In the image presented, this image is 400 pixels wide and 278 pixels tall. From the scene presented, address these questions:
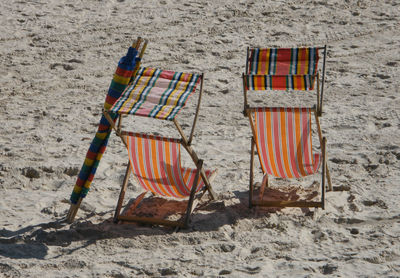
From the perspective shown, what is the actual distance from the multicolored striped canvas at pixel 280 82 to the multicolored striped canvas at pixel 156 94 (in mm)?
418

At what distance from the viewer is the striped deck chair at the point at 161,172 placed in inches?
179

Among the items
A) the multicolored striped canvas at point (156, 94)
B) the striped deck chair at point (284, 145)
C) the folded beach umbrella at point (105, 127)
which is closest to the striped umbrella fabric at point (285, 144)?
the striped deck chair at point (284, 145)

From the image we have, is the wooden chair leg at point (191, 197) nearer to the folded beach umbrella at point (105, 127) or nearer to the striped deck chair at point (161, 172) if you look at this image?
the striped deck chair at point (161, 172)

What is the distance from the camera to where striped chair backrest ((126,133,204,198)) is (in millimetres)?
4574

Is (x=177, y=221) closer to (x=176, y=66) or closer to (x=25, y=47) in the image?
(x=176, y=66)

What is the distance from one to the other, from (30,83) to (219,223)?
3.40 m

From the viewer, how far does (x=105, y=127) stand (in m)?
4.54

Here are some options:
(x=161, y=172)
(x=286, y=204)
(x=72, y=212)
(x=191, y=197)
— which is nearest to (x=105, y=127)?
(x=161, y=172)

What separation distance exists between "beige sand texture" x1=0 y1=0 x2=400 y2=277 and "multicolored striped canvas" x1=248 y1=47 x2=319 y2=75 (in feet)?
3.09

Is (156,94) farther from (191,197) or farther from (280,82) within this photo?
(280,82)

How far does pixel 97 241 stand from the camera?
438cm

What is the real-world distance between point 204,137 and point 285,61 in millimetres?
1528

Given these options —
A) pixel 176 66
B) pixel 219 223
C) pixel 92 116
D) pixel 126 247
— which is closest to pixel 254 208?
pixel 219 223

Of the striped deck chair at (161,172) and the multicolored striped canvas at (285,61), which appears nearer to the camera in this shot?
the striped deck chair at (161,172)
